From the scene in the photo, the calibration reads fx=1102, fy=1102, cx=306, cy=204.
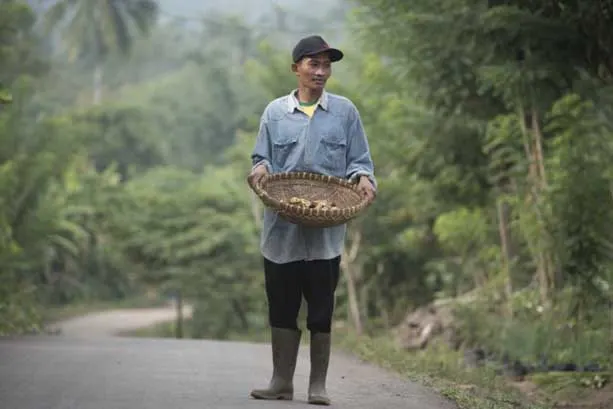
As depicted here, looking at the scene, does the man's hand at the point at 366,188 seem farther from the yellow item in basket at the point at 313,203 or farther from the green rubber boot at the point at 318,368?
the green rubber boot at the point at 318,368

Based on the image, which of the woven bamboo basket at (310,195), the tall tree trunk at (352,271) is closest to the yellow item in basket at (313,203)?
the woven bamboo basket at (310,195)

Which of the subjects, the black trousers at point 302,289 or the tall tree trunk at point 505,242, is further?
the tall tree trunk at point 505,242

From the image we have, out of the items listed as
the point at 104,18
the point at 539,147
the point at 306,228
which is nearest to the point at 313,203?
the point at 306,228

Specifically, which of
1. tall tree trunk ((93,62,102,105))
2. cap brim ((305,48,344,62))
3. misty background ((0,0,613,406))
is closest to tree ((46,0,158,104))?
misty background ((0,0,613,406))

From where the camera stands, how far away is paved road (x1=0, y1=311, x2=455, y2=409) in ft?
21.5

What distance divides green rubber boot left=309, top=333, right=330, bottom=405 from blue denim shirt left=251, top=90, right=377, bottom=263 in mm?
513

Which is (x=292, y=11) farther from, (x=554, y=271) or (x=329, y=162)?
(x=329, y=162)

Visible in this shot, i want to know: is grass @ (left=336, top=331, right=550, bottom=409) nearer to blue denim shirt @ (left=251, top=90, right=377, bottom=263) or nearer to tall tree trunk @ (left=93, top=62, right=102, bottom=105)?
blue denim shirt @ (left=251, top=90, right=377, bottom=263)

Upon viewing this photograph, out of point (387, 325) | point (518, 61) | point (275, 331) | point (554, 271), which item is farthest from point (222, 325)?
point (275, 331)

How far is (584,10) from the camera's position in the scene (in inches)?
361

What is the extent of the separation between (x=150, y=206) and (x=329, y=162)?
27144 millimetres

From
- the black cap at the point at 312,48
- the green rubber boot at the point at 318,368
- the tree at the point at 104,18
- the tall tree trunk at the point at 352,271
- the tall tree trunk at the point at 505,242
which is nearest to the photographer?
the green rubber boot at the point at 318,368

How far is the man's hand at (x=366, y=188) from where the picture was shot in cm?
661

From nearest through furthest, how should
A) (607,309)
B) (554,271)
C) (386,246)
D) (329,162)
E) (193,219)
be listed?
(329,162) → (607,309) → (554,271) → (386,246) → (193,219)
